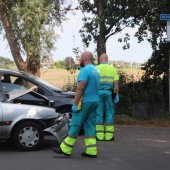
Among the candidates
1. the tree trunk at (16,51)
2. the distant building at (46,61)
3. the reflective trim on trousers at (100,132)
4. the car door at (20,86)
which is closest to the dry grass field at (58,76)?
the distant building at (46,61)

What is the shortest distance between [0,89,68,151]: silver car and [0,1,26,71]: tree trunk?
8923 millimetres

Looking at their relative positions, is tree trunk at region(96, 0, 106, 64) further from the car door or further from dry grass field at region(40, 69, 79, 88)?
the car door

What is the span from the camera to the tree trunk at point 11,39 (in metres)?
18.5

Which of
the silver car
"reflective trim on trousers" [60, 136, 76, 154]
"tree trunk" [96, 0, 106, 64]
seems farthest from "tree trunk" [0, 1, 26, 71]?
"reflective trim on trousers" [60, 136, 76, 154]

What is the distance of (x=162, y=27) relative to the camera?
18078 mm

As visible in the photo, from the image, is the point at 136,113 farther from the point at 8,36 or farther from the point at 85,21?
the point at 8,36

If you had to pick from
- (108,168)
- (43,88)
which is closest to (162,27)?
(43,88)

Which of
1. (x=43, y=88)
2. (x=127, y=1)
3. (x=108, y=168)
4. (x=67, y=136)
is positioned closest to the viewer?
(x=108, y=168)

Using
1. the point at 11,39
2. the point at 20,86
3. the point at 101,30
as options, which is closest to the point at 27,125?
the point at 20,86

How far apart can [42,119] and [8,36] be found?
373 inches

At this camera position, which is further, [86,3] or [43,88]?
[86,3]

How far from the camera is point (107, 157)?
9.26 m

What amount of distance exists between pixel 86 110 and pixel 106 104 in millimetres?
2178

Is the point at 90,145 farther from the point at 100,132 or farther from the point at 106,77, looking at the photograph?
the point at 106,77
